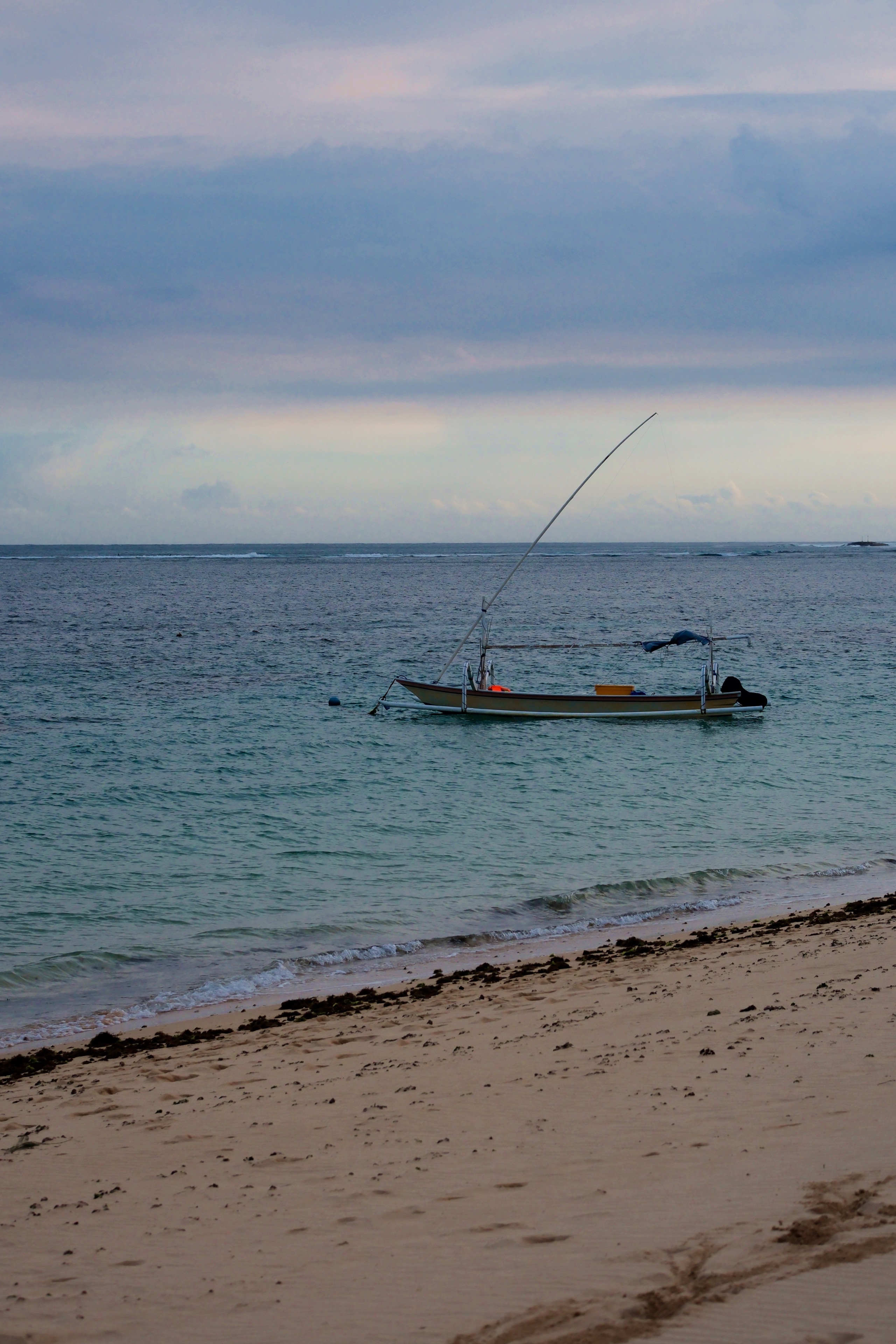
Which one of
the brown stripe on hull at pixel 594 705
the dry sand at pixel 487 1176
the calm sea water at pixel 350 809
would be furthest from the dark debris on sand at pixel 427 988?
the brown stripe on hull at pixel 594 705

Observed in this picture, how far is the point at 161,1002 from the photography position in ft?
36.8

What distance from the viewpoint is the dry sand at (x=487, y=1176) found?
4.62 m

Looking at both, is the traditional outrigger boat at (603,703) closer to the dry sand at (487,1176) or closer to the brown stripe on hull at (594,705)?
the brown stripe on hull at (594,705)

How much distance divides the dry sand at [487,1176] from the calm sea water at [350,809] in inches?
146

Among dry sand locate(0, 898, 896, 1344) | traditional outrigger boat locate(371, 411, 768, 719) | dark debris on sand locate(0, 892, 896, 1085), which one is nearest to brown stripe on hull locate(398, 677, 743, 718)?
traditional outrigger boat locate(371, 411, 768, 719)

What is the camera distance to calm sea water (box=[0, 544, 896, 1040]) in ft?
43.8

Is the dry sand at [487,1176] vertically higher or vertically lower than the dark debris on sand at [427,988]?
higher

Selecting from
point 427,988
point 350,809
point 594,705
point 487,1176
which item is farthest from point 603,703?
point 487,1176

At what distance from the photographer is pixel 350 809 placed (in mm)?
20438

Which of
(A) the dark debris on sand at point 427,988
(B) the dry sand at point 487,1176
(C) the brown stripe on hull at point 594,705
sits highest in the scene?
(C) the brown stripe on hull at point 594,705

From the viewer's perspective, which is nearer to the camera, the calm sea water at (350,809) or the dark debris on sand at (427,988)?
the dark debris on sand at (427,988)

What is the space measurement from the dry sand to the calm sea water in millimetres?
3711

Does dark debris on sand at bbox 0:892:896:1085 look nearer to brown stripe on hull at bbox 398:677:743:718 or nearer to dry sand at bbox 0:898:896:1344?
dry sand at bbox 0:898:896:1344

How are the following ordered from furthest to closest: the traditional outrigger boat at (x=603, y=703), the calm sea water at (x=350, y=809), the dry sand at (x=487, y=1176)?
the traditional outrigger boat at (x=603, y=703) → the calm sea water at (x=350, y=809) → the dry sand at (x=487, y=1176)
